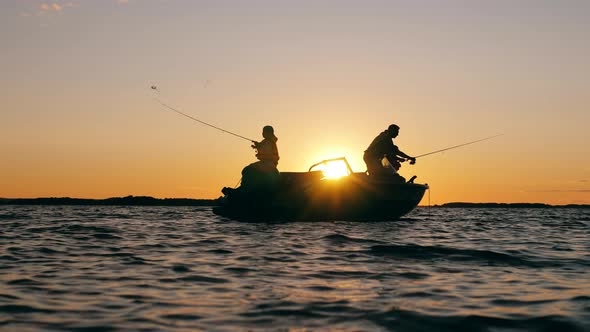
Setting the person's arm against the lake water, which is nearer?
the lake water

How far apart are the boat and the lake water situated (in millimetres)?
6130

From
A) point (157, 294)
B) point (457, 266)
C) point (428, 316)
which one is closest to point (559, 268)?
point (457, 266)

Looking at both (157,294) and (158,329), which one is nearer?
(158,329)

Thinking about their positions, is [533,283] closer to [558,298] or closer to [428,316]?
[558,298]

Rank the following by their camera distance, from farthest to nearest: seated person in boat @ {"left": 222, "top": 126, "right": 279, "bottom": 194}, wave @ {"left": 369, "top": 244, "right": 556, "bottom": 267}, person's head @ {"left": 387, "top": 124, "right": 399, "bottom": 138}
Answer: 1. person's head @ {"left": 387, "top": 124, "right": 399, "bottom": 138}
2. seated person in boat @ {"left": 222, "top": 126, "right": 279, "bottom": 194}
3. wave @ {"left": 369, "top": 244, "right": 556, "bottom": 267}

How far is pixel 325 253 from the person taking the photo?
9.12 metres

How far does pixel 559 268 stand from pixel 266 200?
1002 cm

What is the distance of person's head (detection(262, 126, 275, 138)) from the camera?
55.6ft

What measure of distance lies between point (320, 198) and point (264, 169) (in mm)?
2035

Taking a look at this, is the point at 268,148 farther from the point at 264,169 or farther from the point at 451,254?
the point at 451,254

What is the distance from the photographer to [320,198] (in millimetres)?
17391

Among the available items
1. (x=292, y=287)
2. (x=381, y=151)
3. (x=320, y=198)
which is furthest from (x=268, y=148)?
(x=292, y=287)

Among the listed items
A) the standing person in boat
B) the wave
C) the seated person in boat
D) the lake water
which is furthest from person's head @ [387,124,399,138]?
the wave

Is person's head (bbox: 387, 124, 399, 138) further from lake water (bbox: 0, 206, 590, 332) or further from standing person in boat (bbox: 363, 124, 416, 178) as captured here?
lake water (bbox: 0, 206, 590, 332)
